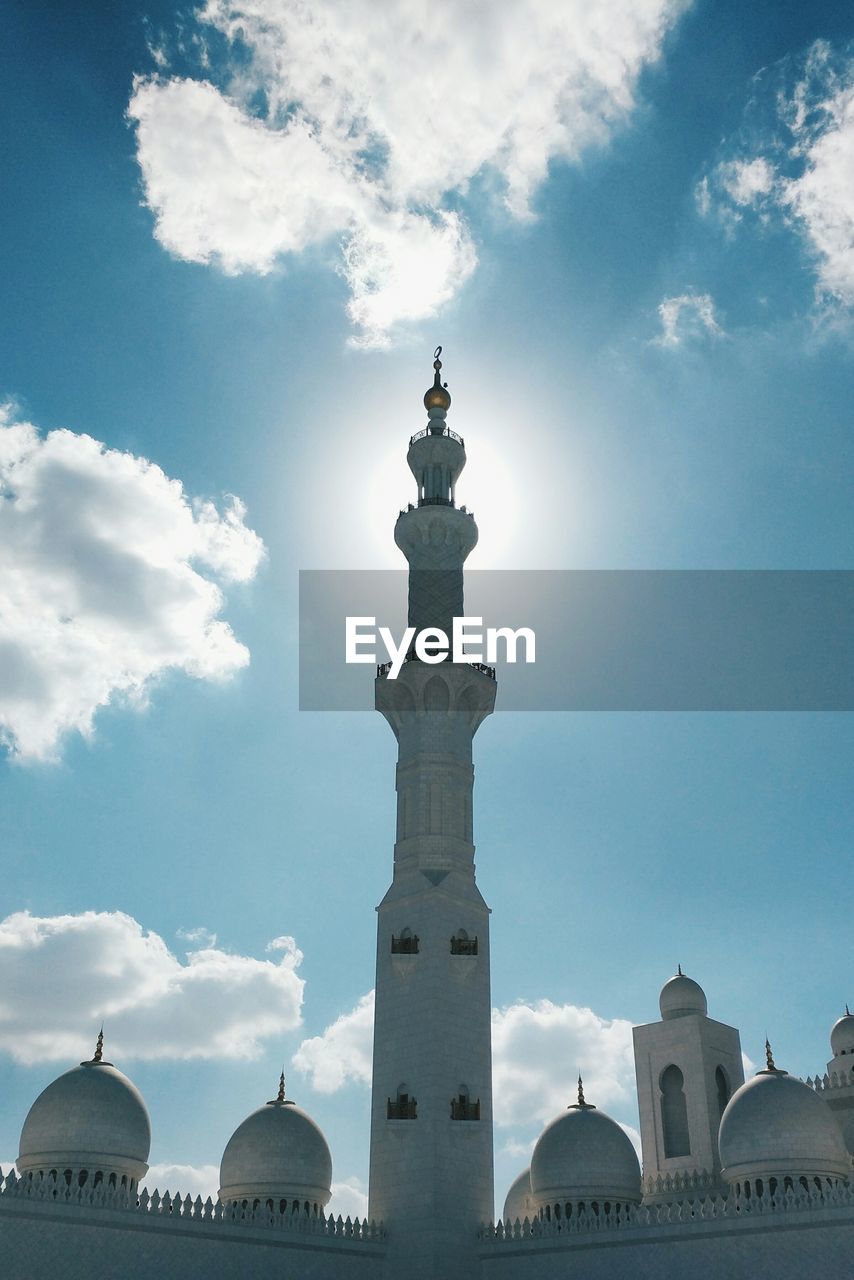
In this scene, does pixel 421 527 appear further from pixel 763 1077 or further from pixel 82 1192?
pixel 82 1192

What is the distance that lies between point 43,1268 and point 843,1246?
19.4 metres

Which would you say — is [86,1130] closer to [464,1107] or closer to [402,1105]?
Answer: [402,1105]

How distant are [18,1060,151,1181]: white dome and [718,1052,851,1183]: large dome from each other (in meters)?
17.4

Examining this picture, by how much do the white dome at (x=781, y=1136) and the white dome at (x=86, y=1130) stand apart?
17.3 metres

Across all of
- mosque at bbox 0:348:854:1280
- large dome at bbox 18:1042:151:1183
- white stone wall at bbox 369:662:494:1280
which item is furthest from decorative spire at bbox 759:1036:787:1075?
large dome at bbox 18:1042:151:1183

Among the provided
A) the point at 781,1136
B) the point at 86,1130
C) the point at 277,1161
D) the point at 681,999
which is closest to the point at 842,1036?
the point at 681,999

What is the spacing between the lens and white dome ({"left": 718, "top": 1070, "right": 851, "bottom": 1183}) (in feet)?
104

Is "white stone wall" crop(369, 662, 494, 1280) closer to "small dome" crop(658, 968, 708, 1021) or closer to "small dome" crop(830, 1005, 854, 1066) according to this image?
"small dome" crop(658, 968, 708, 1021)

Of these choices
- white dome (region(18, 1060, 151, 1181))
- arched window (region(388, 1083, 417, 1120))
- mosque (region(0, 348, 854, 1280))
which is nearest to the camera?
mosque (region(0, 348, 854, 1280))

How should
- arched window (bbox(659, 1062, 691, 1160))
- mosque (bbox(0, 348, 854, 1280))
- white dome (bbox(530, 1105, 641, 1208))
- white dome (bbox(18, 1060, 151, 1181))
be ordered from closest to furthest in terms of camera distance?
mosque (bbox(0, 348, 854, 1280)) → white dome (bbox(18, 1060, 151, 1181)) → white dome (bbox(530, 1105, 641, 1208)) → arched window (bbox(659, 1062, 691, 1160))

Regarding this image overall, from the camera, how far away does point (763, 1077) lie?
3384 cm

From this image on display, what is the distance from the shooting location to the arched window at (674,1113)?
40125mm

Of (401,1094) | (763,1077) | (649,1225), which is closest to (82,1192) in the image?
(401,1094)

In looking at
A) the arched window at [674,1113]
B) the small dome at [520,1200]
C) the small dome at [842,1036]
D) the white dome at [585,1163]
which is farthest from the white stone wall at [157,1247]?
the small dome at [842,1036]
